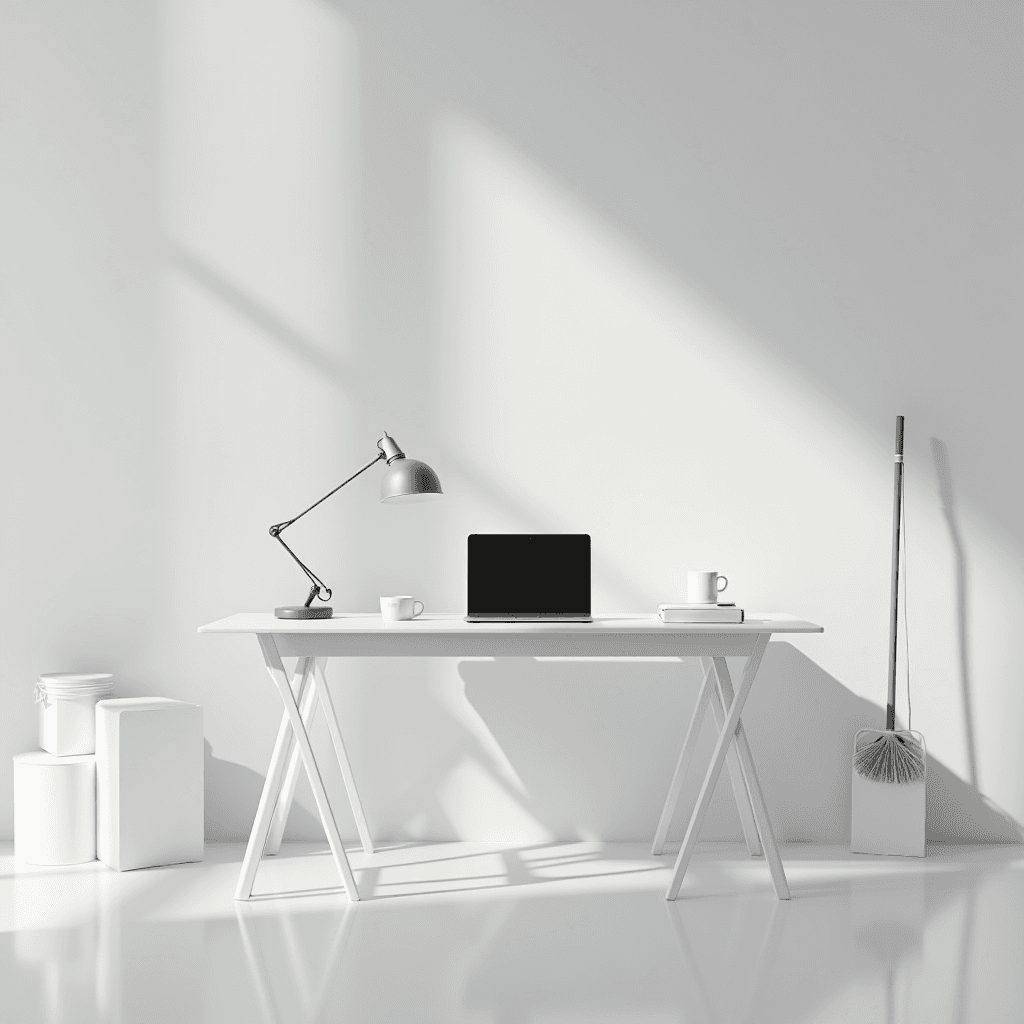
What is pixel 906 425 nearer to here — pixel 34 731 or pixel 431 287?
pixel 431 287

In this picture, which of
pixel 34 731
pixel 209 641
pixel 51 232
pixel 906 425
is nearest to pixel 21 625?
pixel 34 731

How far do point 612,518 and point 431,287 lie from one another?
930 mm

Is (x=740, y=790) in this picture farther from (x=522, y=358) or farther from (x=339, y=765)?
(x=522, y=358)

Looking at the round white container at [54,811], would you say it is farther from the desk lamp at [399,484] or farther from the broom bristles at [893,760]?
the broom bristles at [893,760]

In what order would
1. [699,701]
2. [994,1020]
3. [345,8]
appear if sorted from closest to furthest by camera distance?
[994,1020]
[699,701]
[345,8]

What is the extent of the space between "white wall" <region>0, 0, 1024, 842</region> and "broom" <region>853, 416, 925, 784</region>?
0.11 m

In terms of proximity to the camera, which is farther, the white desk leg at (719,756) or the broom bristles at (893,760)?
the broom bristles at (893,760)

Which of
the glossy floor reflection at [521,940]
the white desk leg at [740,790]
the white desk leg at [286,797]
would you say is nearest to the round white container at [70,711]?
the glossy floor reflection at [521,940]

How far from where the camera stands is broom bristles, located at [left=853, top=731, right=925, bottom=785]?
3318 mm

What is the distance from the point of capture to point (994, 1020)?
2.19 meters

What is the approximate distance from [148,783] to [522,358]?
1.69 meters

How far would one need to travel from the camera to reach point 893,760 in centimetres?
332

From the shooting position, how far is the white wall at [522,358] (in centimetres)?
347

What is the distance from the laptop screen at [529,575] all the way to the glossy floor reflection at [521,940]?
77 cm
